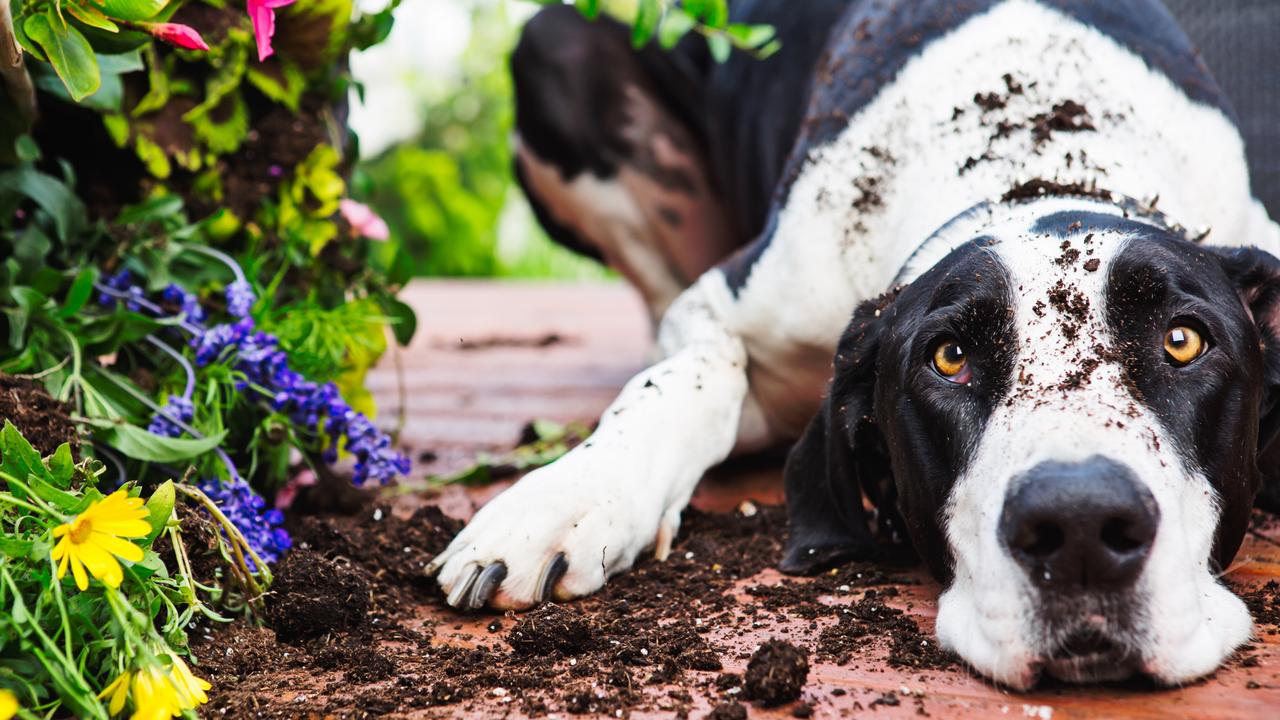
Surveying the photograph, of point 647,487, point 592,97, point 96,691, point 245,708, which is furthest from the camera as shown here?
point 592,97

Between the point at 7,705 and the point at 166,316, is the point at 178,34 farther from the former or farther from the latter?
the point at 7,705

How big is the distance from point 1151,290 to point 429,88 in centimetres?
1195

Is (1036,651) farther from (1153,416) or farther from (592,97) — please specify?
(592,97)

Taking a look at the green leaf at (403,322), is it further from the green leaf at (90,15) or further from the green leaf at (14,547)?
the green leaf at (14,547)

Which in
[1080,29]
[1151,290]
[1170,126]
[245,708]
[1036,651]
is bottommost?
[245,708]

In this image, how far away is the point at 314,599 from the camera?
5.96ft

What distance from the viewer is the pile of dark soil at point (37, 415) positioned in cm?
186

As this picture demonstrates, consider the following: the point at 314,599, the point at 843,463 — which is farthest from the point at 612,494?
the point at 314,599

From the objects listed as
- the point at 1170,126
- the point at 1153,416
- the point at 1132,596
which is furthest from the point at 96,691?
the point at 1170,126

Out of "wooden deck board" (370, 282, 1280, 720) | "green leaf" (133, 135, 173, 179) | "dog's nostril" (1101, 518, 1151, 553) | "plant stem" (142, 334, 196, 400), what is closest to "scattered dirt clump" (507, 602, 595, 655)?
"wooden deck board" (370, 282, 1280, 720)

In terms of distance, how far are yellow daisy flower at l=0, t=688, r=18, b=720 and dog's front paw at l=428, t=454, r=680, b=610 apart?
79 cm

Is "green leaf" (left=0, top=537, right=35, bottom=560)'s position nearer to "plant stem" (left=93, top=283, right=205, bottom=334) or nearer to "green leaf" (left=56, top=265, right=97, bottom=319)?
"green leaf" (left=56, top=265, right=97, bottom=319)

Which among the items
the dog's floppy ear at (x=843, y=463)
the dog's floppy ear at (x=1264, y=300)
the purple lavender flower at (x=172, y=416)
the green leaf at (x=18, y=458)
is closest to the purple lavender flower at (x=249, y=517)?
the purple lavender flower at (x=172, y=416)

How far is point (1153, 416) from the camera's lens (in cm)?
161
